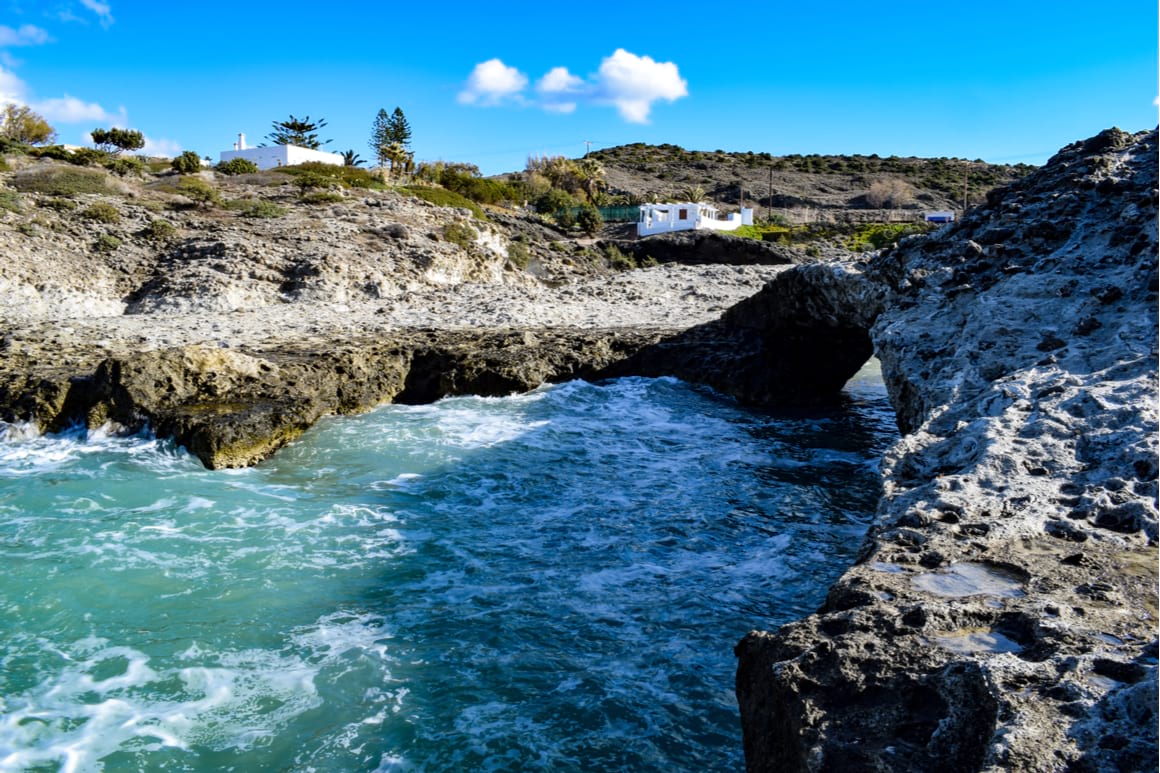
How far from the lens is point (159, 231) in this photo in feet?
87.9

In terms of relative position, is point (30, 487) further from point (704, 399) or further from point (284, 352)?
point (704, 399)

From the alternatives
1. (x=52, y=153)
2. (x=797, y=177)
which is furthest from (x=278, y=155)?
(x=797, y=177)

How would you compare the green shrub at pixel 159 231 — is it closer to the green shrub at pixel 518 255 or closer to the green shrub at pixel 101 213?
the green shrub at pixel 101 213

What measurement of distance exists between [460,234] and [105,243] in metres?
12.4

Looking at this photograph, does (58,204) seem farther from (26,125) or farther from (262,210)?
(26,125)

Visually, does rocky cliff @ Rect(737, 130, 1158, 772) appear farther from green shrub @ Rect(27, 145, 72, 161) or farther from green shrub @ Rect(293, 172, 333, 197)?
green shrub @ Rect(27, 145, 72, 161)

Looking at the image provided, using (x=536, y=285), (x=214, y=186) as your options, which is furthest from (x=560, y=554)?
(x=214, y=186)

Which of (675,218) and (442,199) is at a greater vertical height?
(675,218)

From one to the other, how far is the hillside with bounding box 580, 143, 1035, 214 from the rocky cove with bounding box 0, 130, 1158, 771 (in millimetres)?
61206

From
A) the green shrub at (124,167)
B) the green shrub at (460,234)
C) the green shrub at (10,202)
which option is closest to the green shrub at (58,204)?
the green shrub at (10,202)

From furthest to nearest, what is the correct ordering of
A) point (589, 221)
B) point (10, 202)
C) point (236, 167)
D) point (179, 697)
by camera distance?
point (589, 221), point (236, 167), point (10, 202), point (179, 697)

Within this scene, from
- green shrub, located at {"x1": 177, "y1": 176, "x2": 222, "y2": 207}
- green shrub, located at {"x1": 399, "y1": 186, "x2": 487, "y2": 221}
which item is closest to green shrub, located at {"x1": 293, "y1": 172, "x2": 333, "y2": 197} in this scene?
green shrub, located at {"x1": 399, "y1": 186, "x2": 487, "y2": 221}

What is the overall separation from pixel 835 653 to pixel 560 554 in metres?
4.84

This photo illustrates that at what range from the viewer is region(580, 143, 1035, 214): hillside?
83875 mm
